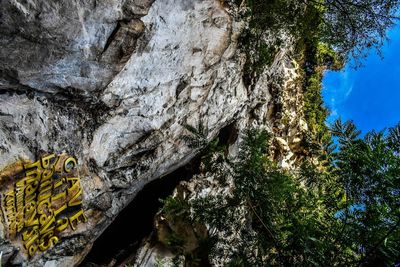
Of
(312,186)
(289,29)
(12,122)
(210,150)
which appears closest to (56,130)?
(12,122)

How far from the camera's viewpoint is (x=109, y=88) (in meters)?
6.46

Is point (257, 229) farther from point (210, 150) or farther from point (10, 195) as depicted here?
point (10, 195)

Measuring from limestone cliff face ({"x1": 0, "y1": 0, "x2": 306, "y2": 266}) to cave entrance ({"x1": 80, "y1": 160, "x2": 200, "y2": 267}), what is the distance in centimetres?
132

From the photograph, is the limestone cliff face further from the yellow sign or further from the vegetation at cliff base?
the vegetation at cliff base

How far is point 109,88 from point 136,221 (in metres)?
5.40

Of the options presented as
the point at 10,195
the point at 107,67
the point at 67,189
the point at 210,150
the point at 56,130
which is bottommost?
the point at 10,195

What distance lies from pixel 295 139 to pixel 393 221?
364 inches

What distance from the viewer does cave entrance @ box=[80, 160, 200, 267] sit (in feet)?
32.1

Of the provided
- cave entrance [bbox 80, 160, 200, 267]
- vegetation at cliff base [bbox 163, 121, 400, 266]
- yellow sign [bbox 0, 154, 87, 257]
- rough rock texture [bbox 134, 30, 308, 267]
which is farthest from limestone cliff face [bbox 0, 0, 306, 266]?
vegetation at cliff base [bbox 163, 121, 400, 266]

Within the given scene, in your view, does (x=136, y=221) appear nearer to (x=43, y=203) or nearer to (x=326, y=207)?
(x=43, y=203)

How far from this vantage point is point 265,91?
11.1 metres

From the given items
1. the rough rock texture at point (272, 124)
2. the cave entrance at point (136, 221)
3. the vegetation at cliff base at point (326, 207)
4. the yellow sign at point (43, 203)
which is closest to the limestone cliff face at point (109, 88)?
the yellow sign at point (43, 203)

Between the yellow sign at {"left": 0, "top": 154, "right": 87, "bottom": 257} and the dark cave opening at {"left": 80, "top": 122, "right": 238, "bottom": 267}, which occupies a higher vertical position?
the dark cave opening at {"left": 80, "top": 122, "right": 238, "bottom": 267}

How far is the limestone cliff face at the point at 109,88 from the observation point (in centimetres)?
522
